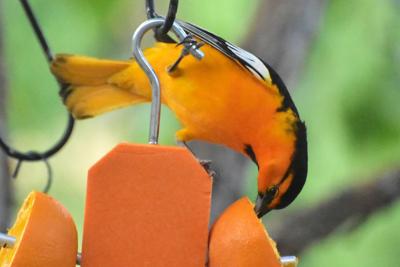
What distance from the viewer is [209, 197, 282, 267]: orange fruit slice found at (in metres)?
1.18

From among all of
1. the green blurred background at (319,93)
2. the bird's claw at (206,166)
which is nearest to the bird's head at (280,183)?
the bird's claw at (206,166)

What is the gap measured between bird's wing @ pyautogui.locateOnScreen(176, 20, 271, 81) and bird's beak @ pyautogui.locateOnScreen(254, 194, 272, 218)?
0.27 m

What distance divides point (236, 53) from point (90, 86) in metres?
0.46

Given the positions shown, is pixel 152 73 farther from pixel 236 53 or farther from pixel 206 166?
pixel 236 53

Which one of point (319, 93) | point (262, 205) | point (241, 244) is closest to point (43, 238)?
point (241, 244)

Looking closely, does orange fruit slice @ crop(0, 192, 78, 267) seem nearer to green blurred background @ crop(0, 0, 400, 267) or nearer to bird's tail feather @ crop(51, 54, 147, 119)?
bird's tail feather @ crop(51, 54, 147, 119)

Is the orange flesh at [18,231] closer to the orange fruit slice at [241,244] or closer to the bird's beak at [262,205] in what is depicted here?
the orange fruit slice at [241,244]

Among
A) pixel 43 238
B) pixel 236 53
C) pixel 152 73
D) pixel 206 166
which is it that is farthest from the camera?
pixel 236 53

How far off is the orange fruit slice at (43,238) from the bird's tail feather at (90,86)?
0.72m

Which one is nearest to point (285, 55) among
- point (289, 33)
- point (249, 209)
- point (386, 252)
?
point (289, 33)

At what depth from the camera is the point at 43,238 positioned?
114cm

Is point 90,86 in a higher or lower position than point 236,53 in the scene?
lower

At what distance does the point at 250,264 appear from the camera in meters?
1.18

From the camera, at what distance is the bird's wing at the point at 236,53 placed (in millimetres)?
1587
